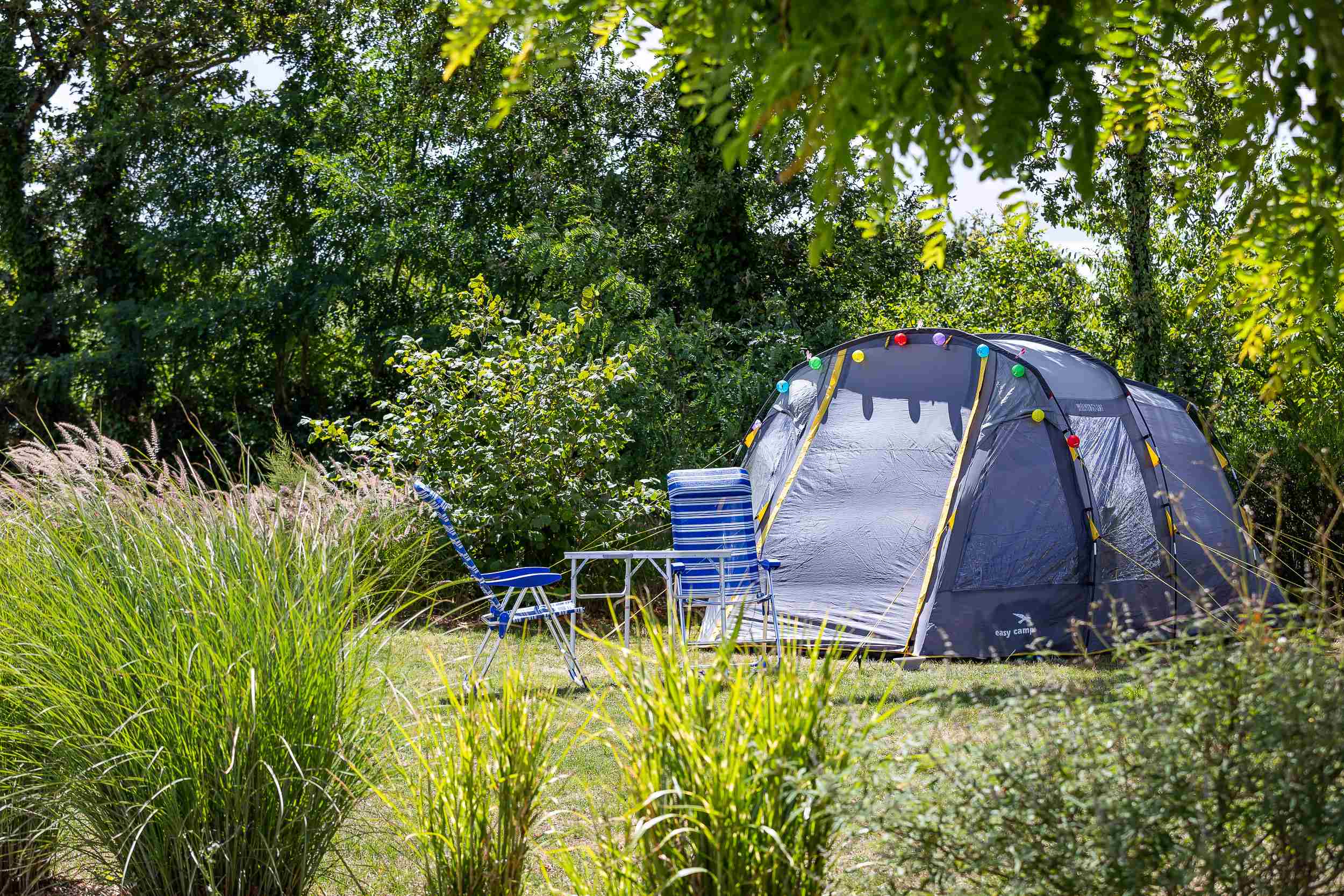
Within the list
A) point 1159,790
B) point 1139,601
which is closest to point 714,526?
point 1139,601

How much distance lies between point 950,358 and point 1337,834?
5.10 m

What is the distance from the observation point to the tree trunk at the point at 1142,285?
9.55 m

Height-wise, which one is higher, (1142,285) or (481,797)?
(1142,285)

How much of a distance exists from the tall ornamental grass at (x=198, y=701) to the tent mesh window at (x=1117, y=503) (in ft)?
14.8

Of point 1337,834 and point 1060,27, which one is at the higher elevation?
point 1060,27

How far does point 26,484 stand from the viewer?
12.1 ft

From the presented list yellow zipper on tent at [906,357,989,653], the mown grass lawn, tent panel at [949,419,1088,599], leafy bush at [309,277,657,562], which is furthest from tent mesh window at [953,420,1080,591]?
leafy bush at [309,277,657,562]

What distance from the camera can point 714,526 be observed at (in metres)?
5.57

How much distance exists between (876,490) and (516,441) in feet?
8.64

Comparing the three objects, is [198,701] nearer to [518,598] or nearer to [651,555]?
[518,598]

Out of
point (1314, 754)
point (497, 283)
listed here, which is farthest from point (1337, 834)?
point (497, 283)

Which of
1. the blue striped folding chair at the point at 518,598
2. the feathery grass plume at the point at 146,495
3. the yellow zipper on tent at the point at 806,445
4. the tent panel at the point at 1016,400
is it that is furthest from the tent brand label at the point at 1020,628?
the feathery grass plume at the point at 146,495

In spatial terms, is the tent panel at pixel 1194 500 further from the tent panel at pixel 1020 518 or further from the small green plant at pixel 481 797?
the small green plant at pixel 481 797

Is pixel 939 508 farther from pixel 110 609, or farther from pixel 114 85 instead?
pixel 114 85
